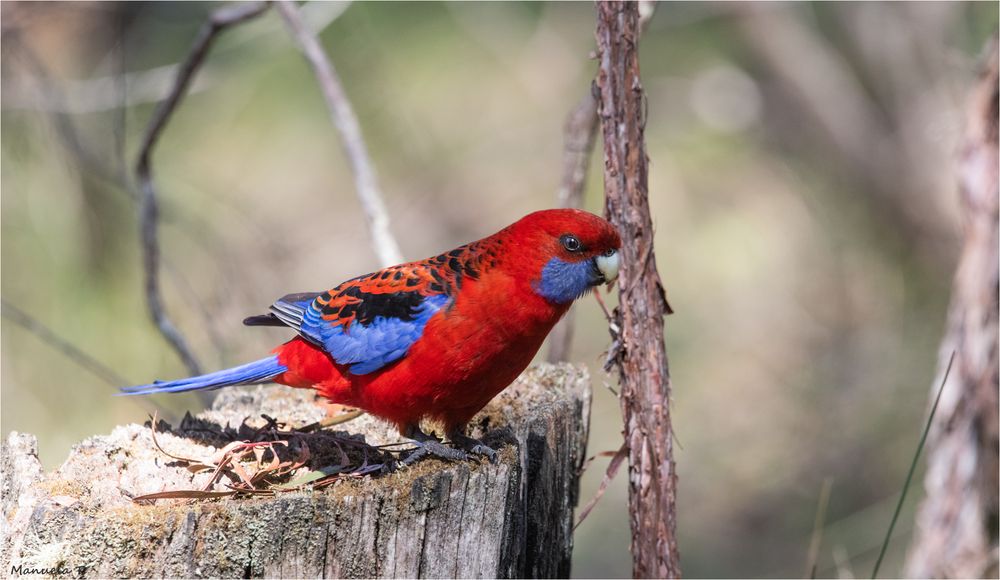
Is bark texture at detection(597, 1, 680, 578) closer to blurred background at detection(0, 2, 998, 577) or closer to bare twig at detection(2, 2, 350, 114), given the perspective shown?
blurred background at detection(0, 2, 998, 577)

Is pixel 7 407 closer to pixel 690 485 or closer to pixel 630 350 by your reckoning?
pixel 630 350

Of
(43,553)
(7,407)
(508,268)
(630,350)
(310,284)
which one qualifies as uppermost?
(310,284)

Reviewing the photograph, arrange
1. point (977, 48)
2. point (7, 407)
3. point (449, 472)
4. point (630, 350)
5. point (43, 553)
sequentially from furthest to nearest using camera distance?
point (977, 48) → point (7, 407) → point (630, 350) → point (449, 472) → point (43, 553)

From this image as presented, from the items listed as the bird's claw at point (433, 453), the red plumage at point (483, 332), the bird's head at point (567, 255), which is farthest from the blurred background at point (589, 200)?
the bird's head at point (567, 255)

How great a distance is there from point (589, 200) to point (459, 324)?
233 inches

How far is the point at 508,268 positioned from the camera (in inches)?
136

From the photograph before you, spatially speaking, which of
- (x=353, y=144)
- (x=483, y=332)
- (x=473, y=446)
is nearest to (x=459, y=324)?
(x=483, y=332)

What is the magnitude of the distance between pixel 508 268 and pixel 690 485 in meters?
5.39

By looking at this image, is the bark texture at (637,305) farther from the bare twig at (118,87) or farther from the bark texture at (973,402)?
the bare twig at (118,87)

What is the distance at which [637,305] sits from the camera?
135 inches

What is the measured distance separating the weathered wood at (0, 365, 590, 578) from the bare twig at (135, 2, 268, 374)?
6.30ft

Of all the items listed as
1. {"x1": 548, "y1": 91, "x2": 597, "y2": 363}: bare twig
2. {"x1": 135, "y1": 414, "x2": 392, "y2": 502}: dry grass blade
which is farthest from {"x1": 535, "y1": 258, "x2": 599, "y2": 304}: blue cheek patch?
{"x1": 548, "y1": 91, "x2": 597, "y2": 363}: bare twig

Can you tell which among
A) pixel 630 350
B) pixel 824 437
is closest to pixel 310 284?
pixel 824 437

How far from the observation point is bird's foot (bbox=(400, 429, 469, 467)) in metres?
3.15
